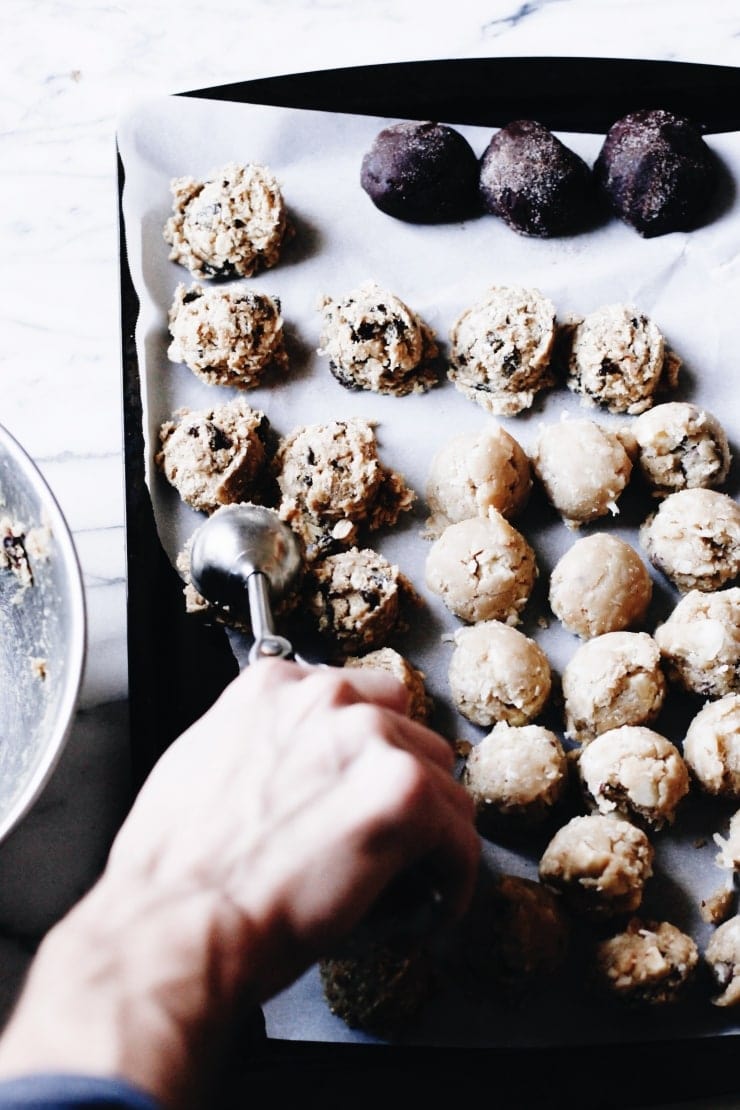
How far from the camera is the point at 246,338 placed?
1439 mm

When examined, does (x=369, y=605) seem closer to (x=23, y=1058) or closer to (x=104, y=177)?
(x=23, y=1058)

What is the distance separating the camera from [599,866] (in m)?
1.19

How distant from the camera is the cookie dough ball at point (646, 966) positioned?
3.80 feet

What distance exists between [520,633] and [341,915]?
56cm

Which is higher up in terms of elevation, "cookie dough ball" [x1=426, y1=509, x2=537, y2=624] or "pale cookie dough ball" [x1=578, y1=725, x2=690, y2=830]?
"cookie dough ball" [x1=426, y1=509, x2=537, y2=624]

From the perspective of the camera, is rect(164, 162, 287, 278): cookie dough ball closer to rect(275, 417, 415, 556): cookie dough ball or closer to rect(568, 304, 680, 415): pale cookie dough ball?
rect(275, 417, 415, 556): cookie dough ball

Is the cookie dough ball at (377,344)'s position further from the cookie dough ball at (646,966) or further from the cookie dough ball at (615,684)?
the cookie dough ball at (646,966)

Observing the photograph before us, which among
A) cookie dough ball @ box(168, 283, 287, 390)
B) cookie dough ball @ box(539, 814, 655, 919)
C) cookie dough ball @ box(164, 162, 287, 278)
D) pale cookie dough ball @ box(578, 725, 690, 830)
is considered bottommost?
cookie dough ball @ box(539, 814, 655, 919)

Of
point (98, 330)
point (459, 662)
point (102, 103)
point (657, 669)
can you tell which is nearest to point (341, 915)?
point (459, 662)

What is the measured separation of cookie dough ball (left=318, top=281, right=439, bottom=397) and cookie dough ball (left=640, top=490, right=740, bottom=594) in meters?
0.38

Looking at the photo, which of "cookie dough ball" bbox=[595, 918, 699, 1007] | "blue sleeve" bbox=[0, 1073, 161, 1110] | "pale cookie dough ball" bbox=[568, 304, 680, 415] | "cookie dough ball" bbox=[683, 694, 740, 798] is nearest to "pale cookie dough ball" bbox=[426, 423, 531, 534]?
"pale cookie dough ball" bbox=[568, 304, 680, 415]

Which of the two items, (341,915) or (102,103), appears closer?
(341,915)

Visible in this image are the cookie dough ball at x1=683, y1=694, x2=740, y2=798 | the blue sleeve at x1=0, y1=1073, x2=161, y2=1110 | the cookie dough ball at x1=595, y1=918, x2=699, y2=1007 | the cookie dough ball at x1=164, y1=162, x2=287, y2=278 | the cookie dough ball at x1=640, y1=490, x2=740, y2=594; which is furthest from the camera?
the cookie dough ball at x1=164, y1=162, x2=287, y2=278

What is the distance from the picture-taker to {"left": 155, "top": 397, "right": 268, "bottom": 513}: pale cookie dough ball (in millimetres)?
1374
